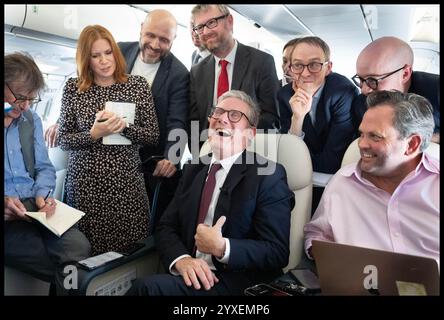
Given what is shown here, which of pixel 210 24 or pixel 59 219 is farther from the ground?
pixel 210 24

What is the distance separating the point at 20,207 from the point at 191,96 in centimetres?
113

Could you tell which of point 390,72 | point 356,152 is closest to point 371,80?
point 390,72

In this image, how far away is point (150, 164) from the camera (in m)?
2.26

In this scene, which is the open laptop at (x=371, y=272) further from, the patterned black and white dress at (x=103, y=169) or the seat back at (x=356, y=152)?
the patterned black and white dress at (x=103, y=169)

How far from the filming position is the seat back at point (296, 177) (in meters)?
1.82

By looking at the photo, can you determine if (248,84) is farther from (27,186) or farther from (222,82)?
(27,186)

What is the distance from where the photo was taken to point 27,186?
193 centimetres

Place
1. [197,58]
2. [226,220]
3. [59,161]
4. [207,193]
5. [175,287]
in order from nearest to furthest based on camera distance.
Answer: [175,287] → [226,220] → [207,193] → [59,161] → [197,58]

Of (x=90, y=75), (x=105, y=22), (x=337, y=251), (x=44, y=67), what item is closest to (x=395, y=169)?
(x=337, y=251)

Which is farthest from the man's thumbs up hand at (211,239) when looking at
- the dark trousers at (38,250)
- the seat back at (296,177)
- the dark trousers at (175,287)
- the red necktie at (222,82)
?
the red necktie at (222,82)

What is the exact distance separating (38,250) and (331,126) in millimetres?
1623

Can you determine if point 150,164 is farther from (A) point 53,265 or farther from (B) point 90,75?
(A) point 53,265

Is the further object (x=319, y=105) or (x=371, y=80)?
(x=319, y=105)

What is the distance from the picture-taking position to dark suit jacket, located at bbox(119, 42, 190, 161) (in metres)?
2.29
